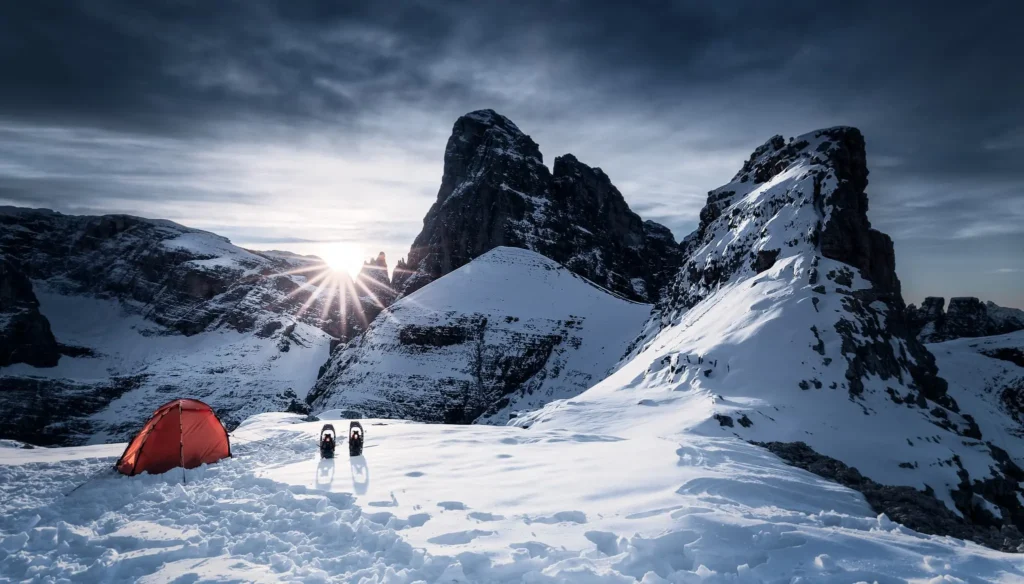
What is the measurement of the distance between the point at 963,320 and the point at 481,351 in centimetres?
9484

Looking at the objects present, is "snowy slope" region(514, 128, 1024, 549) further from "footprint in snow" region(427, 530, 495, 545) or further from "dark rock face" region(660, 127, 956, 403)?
"footprint in snow" region(427, 530, 495, 545)

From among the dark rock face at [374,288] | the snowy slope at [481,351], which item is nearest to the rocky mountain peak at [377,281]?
the dark rock face at [374,288]

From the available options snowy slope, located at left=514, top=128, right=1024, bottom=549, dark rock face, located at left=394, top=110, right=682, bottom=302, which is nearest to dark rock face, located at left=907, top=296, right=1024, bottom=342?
dark rock face, located at left=394, top=110, right=682, bottom=302

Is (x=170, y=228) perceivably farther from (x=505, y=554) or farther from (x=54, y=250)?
(x=505, y=554)

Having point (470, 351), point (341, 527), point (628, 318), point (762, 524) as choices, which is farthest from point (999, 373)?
point (341, 527)

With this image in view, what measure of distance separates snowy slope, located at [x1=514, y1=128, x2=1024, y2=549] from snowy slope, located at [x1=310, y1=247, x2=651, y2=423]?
22.5 metres

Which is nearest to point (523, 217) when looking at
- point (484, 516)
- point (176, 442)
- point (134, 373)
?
point (134, 373)

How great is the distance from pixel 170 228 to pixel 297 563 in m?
196

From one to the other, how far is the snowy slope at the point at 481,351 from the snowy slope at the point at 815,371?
73.8ft

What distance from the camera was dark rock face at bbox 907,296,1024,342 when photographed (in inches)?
3477

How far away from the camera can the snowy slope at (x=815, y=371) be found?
22.0m

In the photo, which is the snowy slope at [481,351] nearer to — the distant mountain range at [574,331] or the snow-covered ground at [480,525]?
the distant mountain range at [574,331]

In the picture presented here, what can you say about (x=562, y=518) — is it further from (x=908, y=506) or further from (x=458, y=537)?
(x=908, y=506)

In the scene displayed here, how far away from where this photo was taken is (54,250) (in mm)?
156625
